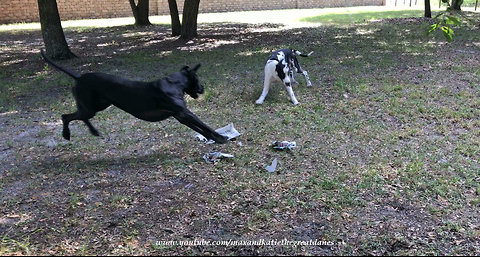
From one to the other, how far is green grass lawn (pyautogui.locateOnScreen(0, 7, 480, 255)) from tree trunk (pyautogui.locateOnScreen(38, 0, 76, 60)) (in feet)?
6.04

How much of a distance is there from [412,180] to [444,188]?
0.32 meters

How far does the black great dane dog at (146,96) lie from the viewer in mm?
4461

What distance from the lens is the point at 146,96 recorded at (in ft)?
14.7

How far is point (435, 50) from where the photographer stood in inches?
418

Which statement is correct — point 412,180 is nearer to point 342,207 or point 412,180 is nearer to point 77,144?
point 342,207

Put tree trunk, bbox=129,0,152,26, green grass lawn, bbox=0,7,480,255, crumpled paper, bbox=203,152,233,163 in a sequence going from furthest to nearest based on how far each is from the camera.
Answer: tree trunk, bbox=129,0,152,26
crumpled paper, bbox=203,152,233,163
green grass lawn, bbox=0,7,480,255

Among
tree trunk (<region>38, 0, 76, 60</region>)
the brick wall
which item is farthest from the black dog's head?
the brick wall

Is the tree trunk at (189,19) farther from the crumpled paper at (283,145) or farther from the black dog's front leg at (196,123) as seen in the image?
the black dog's front leg at (196,123)

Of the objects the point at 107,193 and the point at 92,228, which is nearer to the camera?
the point at 92,228

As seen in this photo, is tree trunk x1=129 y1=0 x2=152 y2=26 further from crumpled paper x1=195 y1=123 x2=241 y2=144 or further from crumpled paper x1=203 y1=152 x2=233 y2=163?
crumpled paper x1=203 y1=152 x2=233 y2=163

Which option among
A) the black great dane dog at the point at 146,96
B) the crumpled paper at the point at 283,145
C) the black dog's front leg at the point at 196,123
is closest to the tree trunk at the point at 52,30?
the black great dane dog at the point at 146,96

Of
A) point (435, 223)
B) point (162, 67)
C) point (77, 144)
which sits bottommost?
point (435, 223)

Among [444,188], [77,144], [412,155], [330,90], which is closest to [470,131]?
[412,155]

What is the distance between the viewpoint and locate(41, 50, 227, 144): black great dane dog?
4.46m
